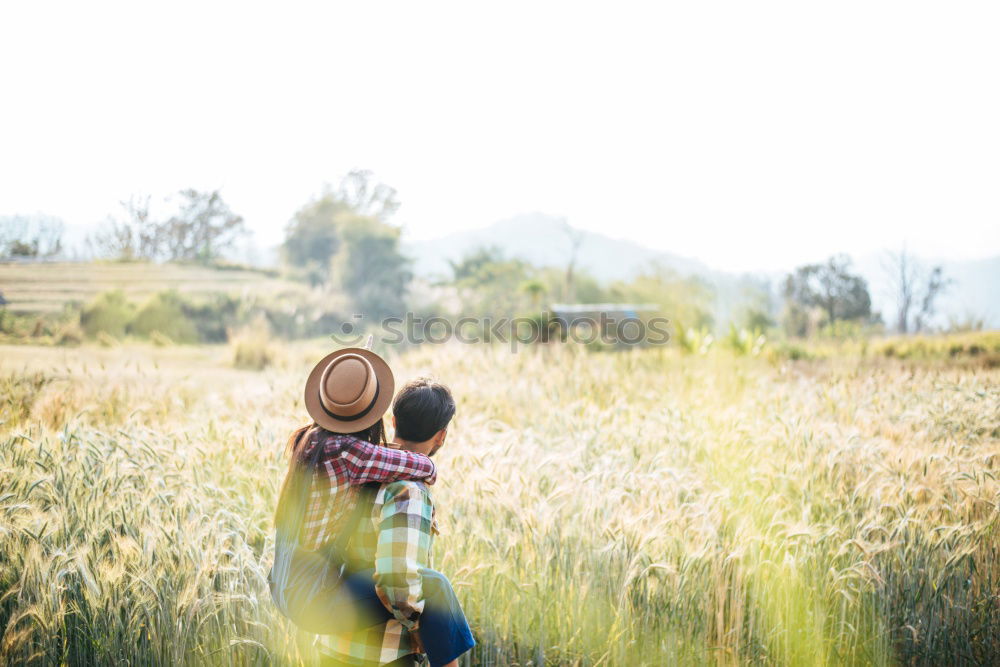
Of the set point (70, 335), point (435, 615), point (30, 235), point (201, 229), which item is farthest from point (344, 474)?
point (201, 229)

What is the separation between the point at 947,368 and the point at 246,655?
18.4ft

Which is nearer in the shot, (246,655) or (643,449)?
(246,655)

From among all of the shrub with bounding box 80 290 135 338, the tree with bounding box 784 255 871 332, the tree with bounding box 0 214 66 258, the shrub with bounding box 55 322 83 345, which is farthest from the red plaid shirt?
the tree with bounding box 784 255 871 332

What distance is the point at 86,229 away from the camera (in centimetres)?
645

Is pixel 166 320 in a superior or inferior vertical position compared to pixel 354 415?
superior

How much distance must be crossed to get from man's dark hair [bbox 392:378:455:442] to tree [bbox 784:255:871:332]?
6853 mm

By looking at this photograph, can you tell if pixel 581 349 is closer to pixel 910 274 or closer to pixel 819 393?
pixel 819 393

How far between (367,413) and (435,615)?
1.69 feet

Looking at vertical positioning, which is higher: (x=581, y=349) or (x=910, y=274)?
(x=910, y=274)

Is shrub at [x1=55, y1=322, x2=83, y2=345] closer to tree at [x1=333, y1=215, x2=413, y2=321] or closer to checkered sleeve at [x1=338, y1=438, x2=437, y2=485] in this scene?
checkered sleeve at [x1=338, y1=438, x2=437, y2=485]

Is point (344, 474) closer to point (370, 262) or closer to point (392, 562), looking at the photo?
point (392, 562)

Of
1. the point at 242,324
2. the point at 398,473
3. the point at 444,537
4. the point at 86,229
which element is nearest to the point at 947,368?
the point at 444,537

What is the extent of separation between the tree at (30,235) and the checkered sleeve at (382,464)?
4.60 m

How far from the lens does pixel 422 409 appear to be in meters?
1.63
